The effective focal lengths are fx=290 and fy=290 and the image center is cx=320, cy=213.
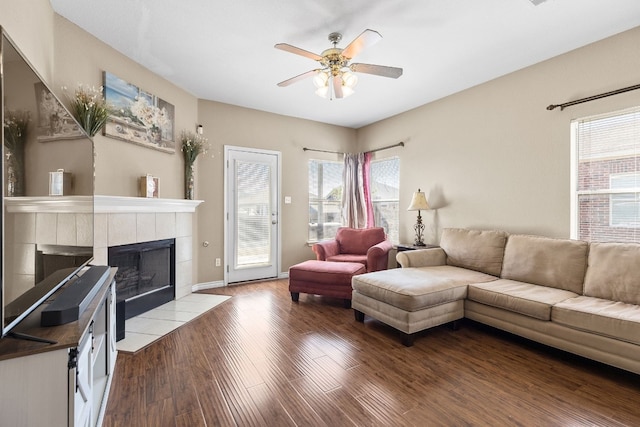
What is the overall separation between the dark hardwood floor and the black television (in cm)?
91

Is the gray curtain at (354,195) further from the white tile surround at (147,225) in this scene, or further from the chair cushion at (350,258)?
the white tile surround at (147,225)

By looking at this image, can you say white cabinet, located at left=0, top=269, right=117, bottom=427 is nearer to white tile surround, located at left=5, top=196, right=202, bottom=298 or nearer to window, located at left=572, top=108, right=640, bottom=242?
white tile surround, located at left=5, top=196, right=202, bottom=298

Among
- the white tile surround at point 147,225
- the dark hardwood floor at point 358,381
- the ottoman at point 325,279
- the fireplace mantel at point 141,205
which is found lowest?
the dark hardwood floor at point 358,381

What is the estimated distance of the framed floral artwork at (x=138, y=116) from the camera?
2.80m

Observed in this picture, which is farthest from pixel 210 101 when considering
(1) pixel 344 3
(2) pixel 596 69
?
(2) pixel 596 69

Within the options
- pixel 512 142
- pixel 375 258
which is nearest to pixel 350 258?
pixel 375 258

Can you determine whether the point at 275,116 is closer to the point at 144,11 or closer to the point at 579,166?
the point at 144,11

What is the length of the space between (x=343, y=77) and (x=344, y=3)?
1.95 ft

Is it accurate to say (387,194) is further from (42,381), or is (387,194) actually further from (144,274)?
(42,381)

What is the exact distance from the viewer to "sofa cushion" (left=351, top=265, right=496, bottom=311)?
7.91 feet

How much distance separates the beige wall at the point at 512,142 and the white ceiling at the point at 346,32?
210mm

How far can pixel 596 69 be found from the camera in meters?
2.64

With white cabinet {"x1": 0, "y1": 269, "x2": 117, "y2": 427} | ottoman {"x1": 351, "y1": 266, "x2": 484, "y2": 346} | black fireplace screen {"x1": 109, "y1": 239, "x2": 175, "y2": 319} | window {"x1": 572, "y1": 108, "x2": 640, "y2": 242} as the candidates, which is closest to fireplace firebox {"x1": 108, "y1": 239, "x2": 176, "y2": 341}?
black fireplace screen {"x1": 109, "y1": 239, "x2": 175, "y2": 319}

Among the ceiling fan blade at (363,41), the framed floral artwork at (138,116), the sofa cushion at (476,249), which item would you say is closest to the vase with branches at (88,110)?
the framed floral artwork at (138,116)
